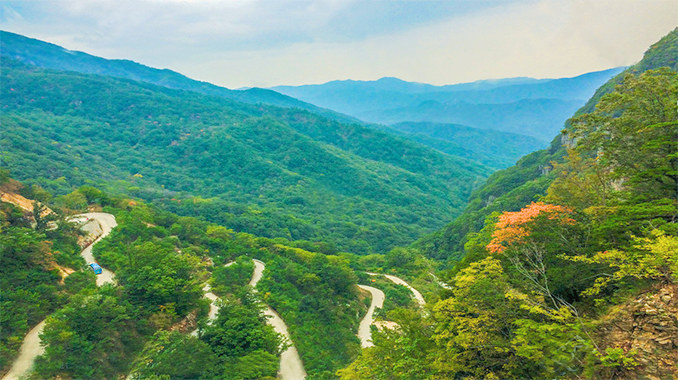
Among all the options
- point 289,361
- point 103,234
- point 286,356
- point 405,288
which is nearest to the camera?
point 289,361

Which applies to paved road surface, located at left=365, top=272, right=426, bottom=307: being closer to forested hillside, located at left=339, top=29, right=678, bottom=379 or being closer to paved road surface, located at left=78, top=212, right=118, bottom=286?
forested hillside, located at left=339, top=29, right=678, bottom=379

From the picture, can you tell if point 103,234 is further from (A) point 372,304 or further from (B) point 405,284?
(B) point 405,284

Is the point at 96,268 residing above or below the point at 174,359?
above

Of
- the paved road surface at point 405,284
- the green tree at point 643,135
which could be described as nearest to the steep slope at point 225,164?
the paved road surface at point 405,284

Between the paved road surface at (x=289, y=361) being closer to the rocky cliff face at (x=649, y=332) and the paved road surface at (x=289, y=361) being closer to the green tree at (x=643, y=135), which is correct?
the rocky cliff face at (x=649, y=332)

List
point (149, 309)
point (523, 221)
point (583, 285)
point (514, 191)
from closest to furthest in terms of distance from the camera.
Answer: point (583, 285) → point (523, 221) → point (149, 309) → point (514, 191)

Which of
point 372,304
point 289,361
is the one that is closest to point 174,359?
point 289,361

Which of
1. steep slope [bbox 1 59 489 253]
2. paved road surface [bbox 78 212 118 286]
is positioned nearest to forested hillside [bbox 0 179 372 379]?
paved road surface [bbox 78 212 118 286]
